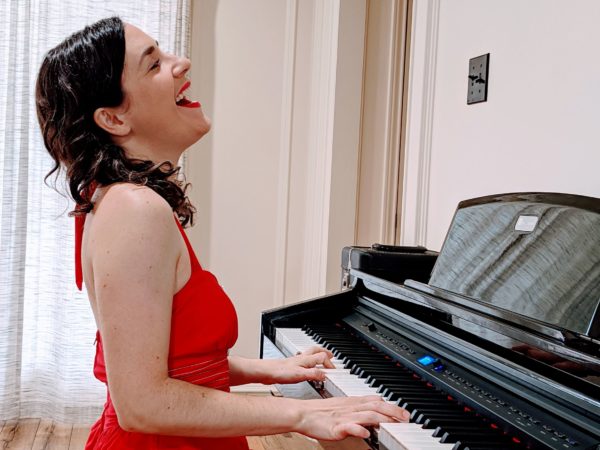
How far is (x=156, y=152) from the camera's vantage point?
4.32ft

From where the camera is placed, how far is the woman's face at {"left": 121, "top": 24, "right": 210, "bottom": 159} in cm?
125

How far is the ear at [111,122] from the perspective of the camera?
1.22 m

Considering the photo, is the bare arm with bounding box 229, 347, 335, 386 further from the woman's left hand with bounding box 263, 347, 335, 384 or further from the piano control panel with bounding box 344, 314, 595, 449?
the piano control panel with bounding box 344, 314, 595, 449

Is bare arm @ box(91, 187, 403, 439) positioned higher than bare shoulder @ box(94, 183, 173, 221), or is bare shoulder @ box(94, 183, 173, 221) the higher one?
bare shoulder @ box(94, 183, 173, 221)

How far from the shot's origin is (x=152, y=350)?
1116 mm

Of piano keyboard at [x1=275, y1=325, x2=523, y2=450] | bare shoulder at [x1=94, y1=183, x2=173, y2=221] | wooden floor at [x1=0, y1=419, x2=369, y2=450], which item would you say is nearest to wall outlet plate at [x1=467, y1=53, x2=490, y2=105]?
piano keyboard at [x1=275, y1=325, x2=523, y2=450]

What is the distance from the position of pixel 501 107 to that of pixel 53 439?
2.57 meters

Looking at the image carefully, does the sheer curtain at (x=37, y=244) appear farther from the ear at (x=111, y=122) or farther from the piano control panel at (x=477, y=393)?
the ear at (x=111, y=122)

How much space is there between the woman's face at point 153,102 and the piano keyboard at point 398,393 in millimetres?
623

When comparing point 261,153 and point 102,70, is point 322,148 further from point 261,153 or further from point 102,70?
point 102,70

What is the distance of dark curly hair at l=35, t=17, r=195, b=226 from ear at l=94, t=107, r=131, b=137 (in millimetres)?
11

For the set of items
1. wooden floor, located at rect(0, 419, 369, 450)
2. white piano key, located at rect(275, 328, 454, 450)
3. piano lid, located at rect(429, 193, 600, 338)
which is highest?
piano lid, located at rect(429, 193, 600, 338)

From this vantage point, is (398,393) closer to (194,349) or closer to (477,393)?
(477,393)

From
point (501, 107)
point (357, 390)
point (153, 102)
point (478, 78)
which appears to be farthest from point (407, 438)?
point (478, 78)
